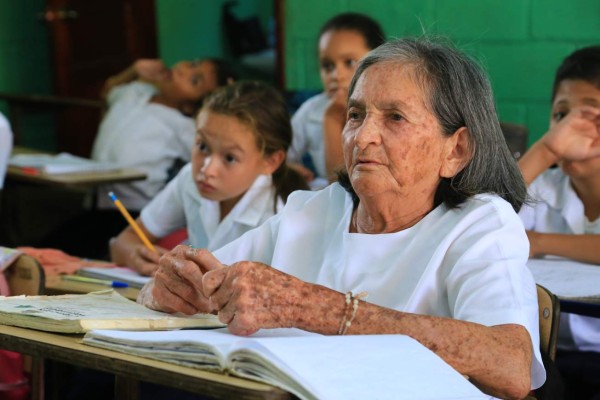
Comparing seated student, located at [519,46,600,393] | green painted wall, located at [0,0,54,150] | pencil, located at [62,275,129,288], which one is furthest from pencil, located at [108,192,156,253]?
green painted wall, located at [0,0,54,150]

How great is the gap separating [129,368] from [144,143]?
3.51 metres

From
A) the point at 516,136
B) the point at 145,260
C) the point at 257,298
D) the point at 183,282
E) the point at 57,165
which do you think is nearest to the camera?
the point at 257,298

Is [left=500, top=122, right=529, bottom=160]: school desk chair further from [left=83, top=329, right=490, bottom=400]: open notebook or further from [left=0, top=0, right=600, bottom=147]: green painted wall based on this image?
[left=83, top=329, right=490, bottom=400]: open notebook

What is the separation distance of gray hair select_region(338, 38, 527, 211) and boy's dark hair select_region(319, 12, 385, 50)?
7.12 feet

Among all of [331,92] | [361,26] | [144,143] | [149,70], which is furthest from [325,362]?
[149,70]

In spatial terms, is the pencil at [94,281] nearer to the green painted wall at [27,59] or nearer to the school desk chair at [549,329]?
the school desk chair at [549,329]

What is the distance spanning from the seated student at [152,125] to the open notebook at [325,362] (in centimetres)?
313

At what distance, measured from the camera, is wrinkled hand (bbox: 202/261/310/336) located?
1.60 meters

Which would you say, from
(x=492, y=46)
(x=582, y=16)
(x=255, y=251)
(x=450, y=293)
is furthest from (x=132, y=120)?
(x=450, y=293)

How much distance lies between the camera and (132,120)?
4.98 m

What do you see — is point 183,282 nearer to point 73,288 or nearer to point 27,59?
point 73,288

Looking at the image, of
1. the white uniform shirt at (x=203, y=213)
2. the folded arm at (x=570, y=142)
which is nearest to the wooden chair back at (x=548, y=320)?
the folded arm at (x=570, y=142)

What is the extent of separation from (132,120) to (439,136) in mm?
3263

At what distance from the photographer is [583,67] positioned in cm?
303
